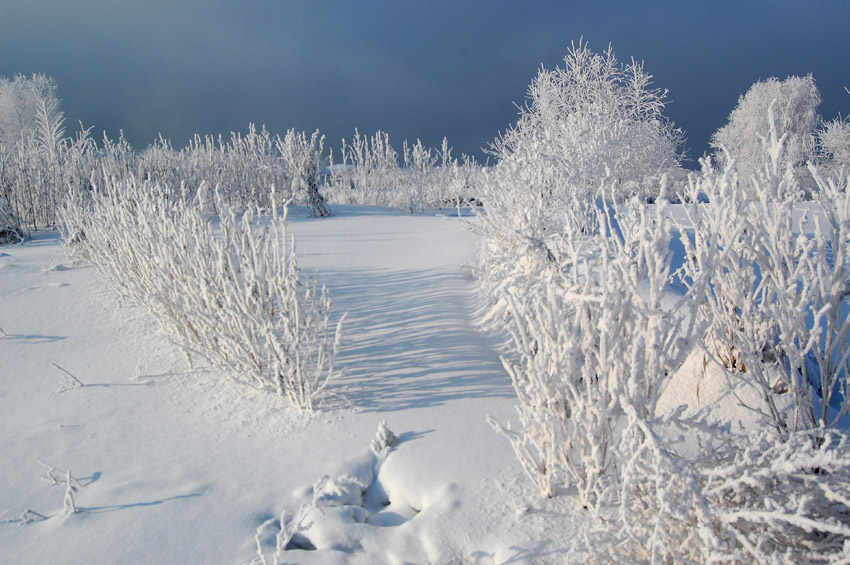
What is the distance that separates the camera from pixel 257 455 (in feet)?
7.41

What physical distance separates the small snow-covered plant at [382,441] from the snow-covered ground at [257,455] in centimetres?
3

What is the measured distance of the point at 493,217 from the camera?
506 cm

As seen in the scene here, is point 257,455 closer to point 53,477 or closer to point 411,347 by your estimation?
point 53,477

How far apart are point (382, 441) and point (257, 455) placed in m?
0.55

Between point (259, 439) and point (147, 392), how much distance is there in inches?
38.4

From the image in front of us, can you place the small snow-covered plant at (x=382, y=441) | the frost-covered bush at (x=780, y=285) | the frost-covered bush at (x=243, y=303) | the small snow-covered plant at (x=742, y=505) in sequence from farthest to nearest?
the frost-covered bush at (x=243, y=303), the small snow-covered plant at (x=382, y=441), the frost-covered bush at (x=780, y=285), the small snow-covered plant at (x=742, y=505)

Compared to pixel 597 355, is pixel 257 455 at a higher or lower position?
lower

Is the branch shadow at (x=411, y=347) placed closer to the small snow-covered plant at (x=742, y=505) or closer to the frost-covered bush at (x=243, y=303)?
the frost-covered bush at (x=243, y=303)

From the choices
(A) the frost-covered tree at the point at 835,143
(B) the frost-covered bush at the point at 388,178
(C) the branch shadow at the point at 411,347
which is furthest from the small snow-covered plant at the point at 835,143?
(C) the branch shadow at the point at 411,347

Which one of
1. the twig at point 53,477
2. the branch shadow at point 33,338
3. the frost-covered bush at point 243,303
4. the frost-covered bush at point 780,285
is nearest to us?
the frost-covered bush at point 780,285

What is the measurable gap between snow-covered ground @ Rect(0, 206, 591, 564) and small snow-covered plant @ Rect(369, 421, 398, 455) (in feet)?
0.11

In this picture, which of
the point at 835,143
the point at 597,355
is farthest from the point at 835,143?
the point at 597,355

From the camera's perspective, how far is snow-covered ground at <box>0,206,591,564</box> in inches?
67.5

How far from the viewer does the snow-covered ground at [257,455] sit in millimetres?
1715
